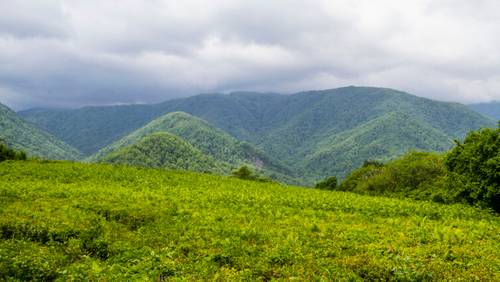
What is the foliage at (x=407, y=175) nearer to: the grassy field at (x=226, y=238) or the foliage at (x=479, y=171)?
the foliage at (x=479, y=171)

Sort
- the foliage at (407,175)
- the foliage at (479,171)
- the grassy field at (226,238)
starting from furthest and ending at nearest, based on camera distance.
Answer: the foliage at (407,175), the foliage at (479,171), the grassy field at (226,238)

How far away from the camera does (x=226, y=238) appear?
21188mm

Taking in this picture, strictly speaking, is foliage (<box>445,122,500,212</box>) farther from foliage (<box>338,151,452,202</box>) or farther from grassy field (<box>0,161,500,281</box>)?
foliage (<box>338,151,452,202</box>)

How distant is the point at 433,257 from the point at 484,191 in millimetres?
28722

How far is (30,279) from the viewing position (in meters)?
15.0

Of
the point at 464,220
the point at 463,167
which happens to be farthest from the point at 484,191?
the point at 464,220

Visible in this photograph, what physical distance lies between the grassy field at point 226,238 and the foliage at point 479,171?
8292 millimetres

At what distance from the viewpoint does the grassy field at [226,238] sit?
53.4 feet

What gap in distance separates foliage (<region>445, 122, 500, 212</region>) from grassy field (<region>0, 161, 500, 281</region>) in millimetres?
8292

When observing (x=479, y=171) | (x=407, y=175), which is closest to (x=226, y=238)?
(x=479, y=171)

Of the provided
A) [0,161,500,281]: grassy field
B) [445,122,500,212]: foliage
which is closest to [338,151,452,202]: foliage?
[445,122,500,212]: foliage

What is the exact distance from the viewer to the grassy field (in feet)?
53.4

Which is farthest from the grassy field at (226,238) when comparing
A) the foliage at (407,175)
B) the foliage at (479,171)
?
the foliage at (407,175)

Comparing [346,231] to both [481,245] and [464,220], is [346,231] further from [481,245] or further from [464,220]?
[464,220]
